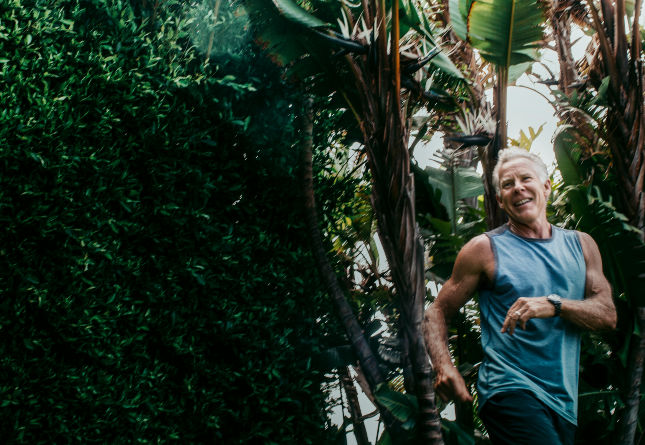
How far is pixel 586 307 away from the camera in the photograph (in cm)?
236

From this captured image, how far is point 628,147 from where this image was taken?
3.78 meters

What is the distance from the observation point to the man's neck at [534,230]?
261cm

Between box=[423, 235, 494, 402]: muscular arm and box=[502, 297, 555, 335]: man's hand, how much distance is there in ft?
0.94

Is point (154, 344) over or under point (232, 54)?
under

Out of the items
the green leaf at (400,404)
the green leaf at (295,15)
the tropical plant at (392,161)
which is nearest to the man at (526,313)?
the tropical plant at (392,161)

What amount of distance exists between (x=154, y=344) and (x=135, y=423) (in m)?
0.53

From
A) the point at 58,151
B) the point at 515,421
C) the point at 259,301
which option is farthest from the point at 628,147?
the point at 58,151

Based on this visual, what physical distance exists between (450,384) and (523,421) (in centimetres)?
34

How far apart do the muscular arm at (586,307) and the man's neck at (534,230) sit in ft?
0.51

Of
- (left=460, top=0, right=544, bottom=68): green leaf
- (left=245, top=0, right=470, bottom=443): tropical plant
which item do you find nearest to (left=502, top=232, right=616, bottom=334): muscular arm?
(left=245, top=0, right=470, bottom=443): tropical plant

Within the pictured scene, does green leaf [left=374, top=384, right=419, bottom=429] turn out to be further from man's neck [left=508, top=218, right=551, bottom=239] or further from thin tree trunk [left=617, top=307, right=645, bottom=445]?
man's neck [left=508, top=218, right=551, bottom=239]

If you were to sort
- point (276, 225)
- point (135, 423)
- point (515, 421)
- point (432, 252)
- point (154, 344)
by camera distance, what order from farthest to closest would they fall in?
point (432, 252)
point (276, 225)
point (154, 344)
point (135, 423)
point (515, 421)

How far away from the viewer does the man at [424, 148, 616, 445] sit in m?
2.26

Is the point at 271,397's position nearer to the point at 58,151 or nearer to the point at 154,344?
the point at 154,344
